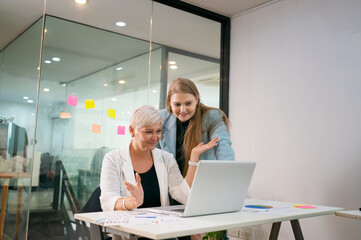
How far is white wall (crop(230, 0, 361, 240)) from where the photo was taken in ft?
9.96

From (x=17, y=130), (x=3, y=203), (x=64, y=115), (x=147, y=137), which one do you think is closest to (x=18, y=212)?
(x=3, y=203)

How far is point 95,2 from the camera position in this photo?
3.31 metres

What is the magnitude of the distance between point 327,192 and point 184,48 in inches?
76.2

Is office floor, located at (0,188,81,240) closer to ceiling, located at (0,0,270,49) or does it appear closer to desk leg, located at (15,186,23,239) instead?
desk leg, located at (15,186,23,239)

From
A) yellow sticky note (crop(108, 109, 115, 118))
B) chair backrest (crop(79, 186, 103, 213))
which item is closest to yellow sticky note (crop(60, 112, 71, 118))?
yellow sticky note (crop(108, 109, 115, 118))

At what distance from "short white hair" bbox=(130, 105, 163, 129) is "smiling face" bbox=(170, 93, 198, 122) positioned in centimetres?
52

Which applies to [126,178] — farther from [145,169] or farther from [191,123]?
[191,123]

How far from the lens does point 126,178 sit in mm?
1962

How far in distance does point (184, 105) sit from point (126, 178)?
0.81 metres

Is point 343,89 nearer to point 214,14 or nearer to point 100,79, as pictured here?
point 214,14

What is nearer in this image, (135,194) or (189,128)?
(135,194)

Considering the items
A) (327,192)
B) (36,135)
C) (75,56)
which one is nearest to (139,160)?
(36,135)

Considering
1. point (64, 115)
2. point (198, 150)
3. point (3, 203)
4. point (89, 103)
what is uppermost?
point (89, 103)

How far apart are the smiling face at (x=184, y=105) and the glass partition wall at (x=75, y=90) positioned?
865 mm
